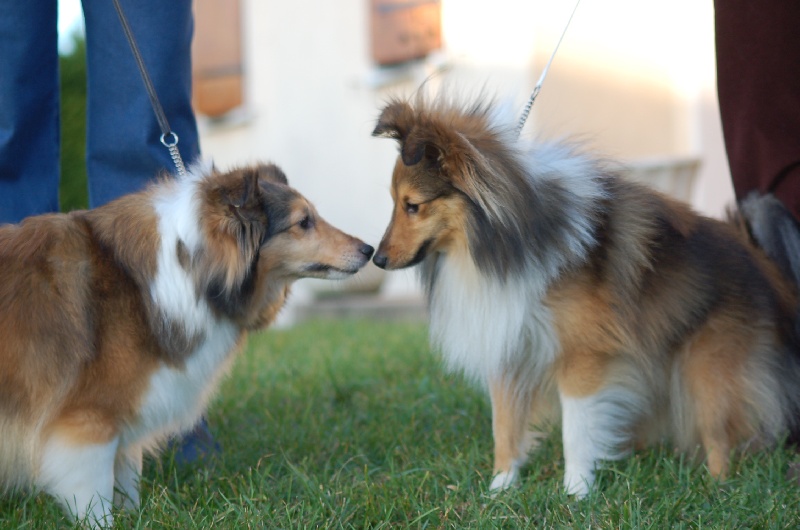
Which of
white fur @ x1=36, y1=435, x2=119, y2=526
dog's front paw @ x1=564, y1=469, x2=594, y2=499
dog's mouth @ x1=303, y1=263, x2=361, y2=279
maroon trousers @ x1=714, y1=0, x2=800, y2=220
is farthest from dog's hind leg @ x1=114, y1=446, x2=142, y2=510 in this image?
Answer: maroon trousers @ x1=714, y1=0, x2=800, y2=220

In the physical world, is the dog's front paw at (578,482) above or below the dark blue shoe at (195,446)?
above

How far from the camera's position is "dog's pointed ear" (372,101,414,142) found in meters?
3.22

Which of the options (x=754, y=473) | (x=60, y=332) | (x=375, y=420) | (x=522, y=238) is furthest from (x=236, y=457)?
(x=754, y=473)

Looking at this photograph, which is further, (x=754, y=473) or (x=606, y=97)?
(x=606, y=97)

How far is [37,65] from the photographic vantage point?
3.42m

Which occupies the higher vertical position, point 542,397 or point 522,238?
point 522,238

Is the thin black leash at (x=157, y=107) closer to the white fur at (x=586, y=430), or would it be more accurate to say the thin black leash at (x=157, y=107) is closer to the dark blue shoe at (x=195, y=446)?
the dark blue shoe at (x=195, y=446)

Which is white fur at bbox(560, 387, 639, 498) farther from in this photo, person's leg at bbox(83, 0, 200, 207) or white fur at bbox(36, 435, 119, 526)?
person's leg at bbox(83, 0, 200, 207)

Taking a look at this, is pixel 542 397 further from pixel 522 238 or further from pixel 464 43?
pixel 464 43

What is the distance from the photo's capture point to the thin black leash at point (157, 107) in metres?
3.26

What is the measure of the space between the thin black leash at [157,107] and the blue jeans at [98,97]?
0.25ft

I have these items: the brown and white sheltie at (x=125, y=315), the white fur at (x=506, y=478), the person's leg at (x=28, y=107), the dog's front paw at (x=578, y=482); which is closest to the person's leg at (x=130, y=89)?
the person's leg at (x=28, y=107)

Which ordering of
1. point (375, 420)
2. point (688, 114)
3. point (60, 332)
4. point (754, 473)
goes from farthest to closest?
point (688, 114), point (375, 420), point (754, 473), point (60, 332)

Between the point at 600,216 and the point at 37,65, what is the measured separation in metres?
2.22
